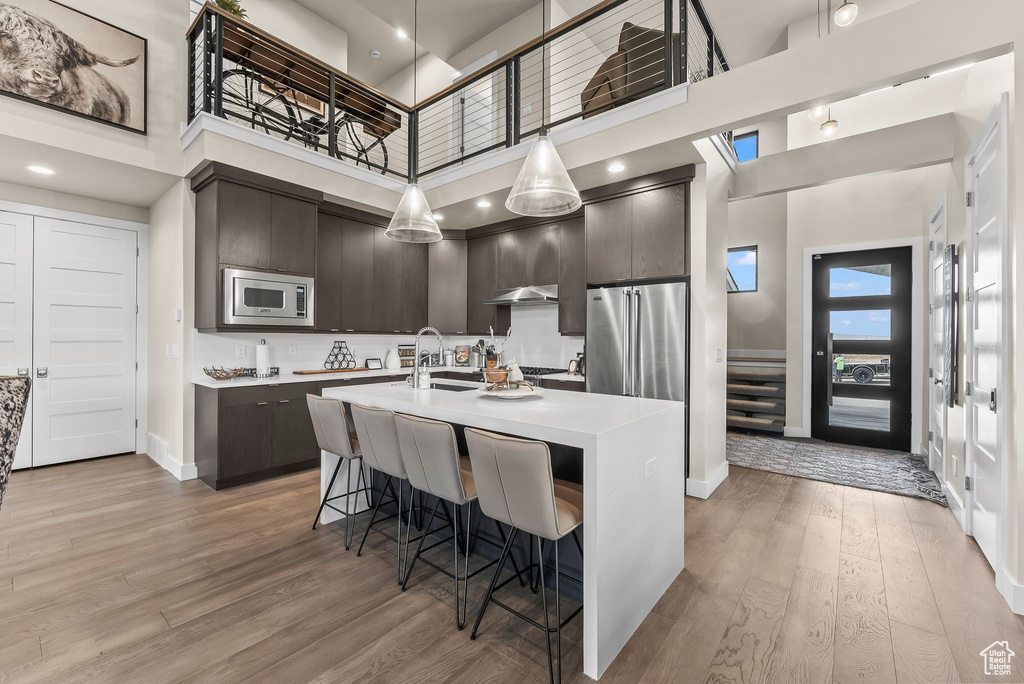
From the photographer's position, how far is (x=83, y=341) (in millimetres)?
4395

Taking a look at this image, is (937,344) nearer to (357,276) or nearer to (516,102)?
(516,102)

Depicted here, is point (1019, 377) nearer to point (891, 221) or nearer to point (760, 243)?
point (891, 221)

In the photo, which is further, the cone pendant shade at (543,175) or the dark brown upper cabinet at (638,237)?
the dark brown upper cabinet at (638,237)

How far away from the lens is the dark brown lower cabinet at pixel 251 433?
3.62m

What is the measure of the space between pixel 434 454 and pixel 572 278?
3.08 m

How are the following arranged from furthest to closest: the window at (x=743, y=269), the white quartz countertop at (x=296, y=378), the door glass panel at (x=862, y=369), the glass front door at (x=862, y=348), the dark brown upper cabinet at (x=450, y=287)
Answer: the window at (x=743, y=269), the dark brown upper cabinet at (x=450, y=287), the door glass panel at (x=862, y=369), the glass front door at (x=862, y=348), the white quartz countertop at (x=296, y=378)

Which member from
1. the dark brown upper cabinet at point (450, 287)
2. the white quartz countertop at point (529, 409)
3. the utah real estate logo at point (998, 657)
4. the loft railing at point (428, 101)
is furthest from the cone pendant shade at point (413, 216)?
the utah real estate logo at point (998, 657)

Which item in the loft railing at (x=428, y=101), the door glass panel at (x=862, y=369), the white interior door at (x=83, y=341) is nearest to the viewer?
the loft railing at (x=428, y=101)

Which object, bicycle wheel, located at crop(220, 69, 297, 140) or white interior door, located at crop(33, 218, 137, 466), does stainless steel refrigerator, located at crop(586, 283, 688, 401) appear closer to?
bicycle wheel, located at crop(220, 69, 297, 140)

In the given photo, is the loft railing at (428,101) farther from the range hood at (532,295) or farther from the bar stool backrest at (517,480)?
the bar stool backrest at (517,480)

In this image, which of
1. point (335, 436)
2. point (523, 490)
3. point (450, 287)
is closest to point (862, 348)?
point (450, 287)

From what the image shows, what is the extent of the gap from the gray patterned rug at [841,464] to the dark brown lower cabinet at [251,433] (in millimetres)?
4262

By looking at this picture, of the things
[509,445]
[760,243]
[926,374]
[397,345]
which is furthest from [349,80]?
[926,374]

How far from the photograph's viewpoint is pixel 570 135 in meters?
3.62
